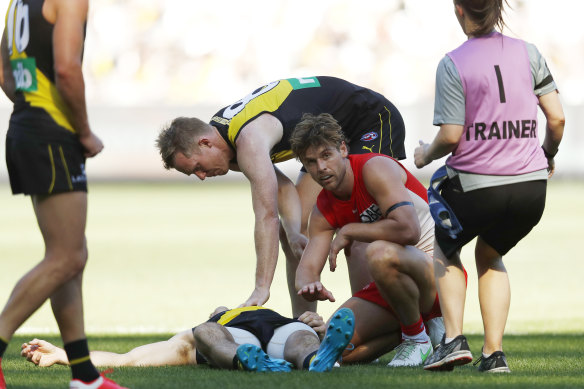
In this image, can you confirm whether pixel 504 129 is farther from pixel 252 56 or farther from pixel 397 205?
pixel 252 56

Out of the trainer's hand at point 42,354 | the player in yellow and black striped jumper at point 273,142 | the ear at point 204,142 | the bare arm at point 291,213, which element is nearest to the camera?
the trainer's hand at point 42,354

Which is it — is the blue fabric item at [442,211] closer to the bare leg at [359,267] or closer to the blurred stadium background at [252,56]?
the bare leg at [359,267]

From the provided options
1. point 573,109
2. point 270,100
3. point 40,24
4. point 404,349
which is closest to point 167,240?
point 270,100

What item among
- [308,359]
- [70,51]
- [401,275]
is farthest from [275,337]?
[70,51]

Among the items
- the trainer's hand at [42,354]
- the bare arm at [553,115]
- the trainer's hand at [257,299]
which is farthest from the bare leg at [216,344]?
the bare arm at [553,115]

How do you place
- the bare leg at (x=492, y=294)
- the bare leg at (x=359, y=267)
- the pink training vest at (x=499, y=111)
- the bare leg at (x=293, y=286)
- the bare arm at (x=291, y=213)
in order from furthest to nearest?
the bare leg at (x=293, y=286)
the bare arm at (x=291, y=213)
the bare leg at (x=359, y=267)
the bare leg at (x=492, y=294)
the pink training vest at (x=499, y=111)

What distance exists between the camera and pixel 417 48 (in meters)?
38.9

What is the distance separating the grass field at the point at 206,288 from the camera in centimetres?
450

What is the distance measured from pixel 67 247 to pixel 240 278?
21.5ft

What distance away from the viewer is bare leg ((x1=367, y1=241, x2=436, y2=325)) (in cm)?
482

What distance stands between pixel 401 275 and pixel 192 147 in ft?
4.82

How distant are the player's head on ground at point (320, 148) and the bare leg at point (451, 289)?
65 centimetres

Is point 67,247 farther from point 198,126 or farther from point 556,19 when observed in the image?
point 556,19

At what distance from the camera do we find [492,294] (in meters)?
4.62
